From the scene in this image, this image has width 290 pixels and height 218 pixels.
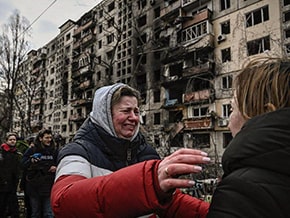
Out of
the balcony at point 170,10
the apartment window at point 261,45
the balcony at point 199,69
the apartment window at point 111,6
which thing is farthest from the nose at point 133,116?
the apartment window at point 111,6

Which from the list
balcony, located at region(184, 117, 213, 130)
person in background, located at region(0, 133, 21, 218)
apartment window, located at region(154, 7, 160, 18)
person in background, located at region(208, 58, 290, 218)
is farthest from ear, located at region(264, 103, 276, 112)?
apartment window, located at region(154, 7, 160, 18)

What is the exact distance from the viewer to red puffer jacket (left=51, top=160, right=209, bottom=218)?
73 centimetres

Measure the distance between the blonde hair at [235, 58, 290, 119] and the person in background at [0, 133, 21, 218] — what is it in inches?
197

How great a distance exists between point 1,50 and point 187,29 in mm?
14199

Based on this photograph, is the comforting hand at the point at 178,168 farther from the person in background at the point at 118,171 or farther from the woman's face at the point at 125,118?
the woman's face at the point at 125,118

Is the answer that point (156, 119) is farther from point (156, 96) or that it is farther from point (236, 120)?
point (236, 120)

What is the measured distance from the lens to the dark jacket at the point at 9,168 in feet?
16.0

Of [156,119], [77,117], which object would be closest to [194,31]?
[156,119]

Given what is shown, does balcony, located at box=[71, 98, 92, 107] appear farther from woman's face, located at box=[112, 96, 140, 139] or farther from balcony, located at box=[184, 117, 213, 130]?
woman's face, located at box=[112, 96, 140, 139]

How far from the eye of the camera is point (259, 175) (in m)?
0.73

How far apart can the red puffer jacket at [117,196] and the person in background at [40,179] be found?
3663 mm

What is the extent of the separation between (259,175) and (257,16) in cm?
2001

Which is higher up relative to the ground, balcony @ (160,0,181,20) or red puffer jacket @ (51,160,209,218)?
balcony @ (160,0,181,20)

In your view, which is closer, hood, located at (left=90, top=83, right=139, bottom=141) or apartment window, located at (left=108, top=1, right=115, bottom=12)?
hood, located at (left=90, top=83, right=139, bottom=141)
